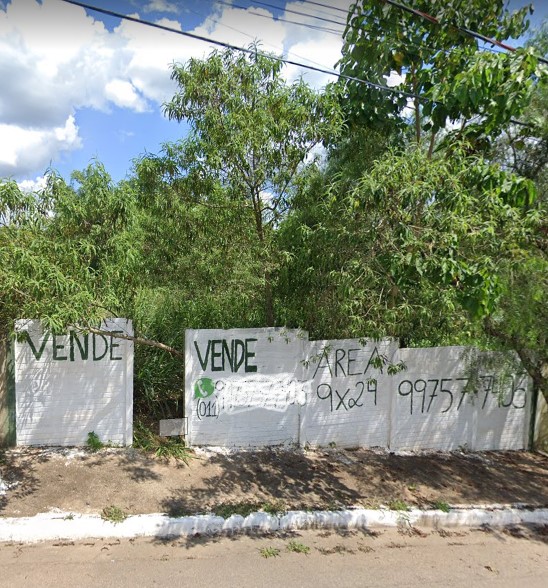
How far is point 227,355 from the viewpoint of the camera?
5609 mm

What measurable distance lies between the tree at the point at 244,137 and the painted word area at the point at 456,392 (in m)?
2.45

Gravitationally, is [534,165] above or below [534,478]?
above

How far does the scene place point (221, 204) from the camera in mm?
5281

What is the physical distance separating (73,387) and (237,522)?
96.3 inches

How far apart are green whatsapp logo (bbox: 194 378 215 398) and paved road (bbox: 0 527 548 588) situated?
1731 mm

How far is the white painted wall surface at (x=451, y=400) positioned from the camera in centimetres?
595

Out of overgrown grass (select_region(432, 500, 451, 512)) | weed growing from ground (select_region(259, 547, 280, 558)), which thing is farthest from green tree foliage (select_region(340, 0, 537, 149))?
weed growing from ground (select_region(259, 547, 280, 558))

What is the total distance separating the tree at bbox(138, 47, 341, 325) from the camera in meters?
4.97

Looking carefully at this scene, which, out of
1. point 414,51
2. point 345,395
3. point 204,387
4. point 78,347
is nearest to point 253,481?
point 204,387

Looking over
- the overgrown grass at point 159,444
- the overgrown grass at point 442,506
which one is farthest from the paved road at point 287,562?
the overgrown grass at point 159,444

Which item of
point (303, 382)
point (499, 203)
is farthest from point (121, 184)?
point (499, 203)

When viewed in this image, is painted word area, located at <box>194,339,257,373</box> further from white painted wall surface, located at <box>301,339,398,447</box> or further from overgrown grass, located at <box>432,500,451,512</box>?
overgrown grass, located at <box>432,500,451,512</box>

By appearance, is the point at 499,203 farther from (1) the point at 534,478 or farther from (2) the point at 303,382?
(1) the point at 534,478

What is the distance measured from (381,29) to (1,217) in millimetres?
4802
